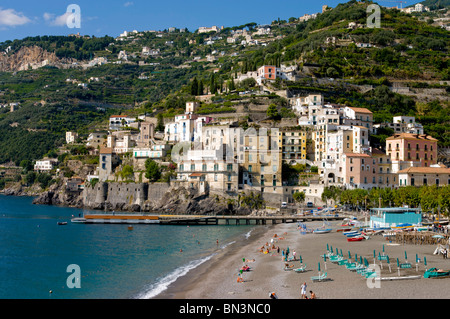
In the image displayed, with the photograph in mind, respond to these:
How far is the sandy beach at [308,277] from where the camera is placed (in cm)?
2409

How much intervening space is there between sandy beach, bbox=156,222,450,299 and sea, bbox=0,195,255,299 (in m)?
1.90

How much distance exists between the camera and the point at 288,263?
34.2 m

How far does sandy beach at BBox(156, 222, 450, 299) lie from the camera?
2409 cm

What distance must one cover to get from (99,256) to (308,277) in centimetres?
2000

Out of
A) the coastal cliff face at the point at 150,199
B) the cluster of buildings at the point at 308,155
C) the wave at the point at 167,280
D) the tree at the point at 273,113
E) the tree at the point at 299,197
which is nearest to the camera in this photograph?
the wave at the point at 167,280

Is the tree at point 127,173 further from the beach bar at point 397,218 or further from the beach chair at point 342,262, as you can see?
the beach chair at point 342,262

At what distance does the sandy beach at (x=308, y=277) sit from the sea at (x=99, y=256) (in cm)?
190

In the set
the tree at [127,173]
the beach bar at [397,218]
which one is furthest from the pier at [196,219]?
the tree at [127,173]

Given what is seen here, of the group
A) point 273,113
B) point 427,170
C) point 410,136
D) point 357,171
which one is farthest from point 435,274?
point 273,113

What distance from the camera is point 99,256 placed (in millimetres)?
40844

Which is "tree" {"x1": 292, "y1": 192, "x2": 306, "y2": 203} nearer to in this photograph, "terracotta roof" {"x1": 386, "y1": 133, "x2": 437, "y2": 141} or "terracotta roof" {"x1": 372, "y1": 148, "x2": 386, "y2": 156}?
"terracotta roof" {"x1": 372, "y1": 148, "x2": 386, "y2": 156}

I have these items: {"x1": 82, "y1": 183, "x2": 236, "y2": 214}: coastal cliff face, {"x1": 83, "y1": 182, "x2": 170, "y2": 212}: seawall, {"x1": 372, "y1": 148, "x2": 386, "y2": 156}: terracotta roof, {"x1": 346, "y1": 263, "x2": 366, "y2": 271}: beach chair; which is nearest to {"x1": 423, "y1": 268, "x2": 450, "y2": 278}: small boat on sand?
Result: {"x1": 346, "y1": 263, "x2": 366, "y2": 271}: beach chair

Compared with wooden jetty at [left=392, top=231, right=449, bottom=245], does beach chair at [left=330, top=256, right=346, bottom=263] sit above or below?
below
